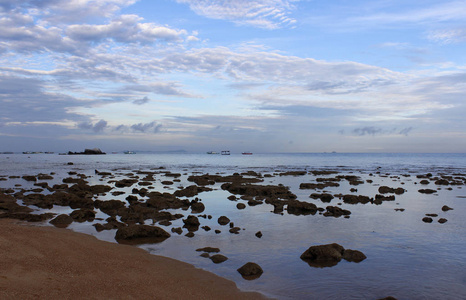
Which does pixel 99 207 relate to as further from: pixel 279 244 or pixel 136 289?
pixel 136 289

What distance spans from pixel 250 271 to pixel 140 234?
7.26 metres

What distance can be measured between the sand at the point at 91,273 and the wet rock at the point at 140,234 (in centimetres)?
203

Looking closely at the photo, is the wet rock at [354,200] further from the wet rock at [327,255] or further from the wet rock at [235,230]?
the wet rock at [327,255]

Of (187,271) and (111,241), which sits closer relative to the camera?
(187,271)

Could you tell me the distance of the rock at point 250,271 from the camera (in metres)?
11.8

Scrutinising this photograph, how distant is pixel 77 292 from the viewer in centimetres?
877

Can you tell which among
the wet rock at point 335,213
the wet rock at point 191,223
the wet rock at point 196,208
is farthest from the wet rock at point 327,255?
the wet rock at point 196,208

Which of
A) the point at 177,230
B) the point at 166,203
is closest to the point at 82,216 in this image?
the point at 166,203

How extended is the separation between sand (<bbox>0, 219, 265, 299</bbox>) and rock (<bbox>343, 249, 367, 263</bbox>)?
5.60m

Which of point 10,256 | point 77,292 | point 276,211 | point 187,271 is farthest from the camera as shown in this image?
point 276,211

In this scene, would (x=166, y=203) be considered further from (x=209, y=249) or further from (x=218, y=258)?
(x=218, y=258)

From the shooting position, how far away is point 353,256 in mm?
14008

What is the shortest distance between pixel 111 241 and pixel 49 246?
3.56 m

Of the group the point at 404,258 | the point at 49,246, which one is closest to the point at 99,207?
the point at 49,246
